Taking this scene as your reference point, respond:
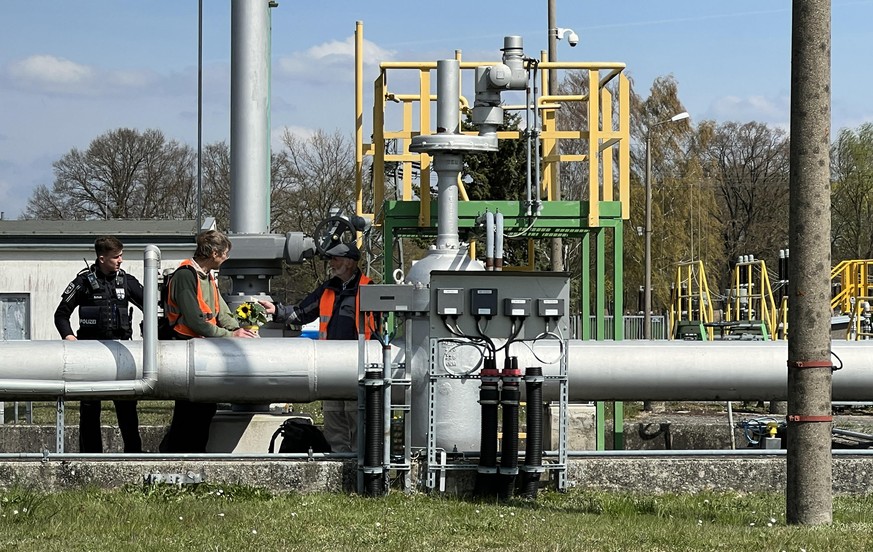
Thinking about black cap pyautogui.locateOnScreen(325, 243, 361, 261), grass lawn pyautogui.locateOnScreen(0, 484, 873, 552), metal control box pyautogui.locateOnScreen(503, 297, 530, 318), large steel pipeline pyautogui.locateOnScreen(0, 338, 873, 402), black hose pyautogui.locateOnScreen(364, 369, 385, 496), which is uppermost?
black cap pyautogui.locateOnScreen(325, 243, 361, 261)

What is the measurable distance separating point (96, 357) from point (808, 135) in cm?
533

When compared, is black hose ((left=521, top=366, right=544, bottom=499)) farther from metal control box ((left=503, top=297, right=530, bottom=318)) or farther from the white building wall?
the white building wall

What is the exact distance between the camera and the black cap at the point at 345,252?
1109 centimetres

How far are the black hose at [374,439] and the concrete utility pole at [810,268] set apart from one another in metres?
2.70

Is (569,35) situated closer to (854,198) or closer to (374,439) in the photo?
(374,439)

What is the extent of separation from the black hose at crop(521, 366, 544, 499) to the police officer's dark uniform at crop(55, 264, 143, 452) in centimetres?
337

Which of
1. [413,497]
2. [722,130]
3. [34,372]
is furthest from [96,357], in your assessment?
[722,130]

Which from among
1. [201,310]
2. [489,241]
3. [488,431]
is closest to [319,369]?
[201,310]

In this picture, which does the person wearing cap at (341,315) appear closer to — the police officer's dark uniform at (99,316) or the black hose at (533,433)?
the police officer's dark uniform at (99,316)

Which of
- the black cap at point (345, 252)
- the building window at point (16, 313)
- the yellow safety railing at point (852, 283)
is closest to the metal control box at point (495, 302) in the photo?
the black cap at point (345, 252)

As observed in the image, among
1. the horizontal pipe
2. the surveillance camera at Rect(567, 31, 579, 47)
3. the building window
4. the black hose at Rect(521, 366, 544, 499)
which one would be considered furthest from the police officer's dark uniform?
the building window

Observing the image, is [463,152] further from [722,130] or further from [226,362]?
[722,130]

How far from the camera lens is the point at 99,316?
10.9 meters

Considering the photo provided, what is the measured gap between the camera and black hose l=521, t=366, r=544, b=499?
9.12m
